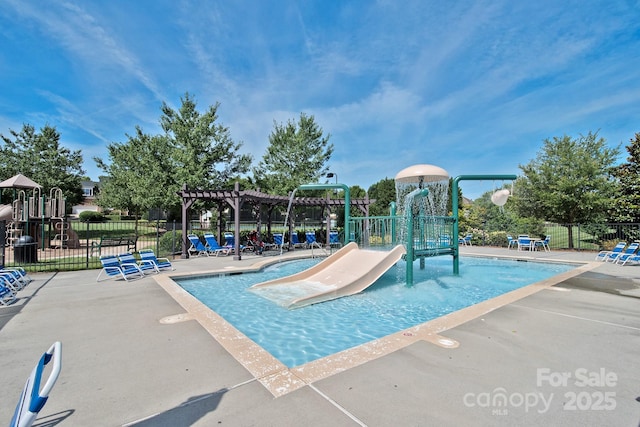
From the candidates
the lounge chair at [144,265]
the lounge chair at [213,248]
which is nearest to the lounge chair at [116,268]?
the lounge chair at [144,265]

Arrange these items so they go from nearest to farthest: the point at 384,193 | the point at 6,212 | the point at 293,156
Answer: the point at 6,212
the point at 293,156
the point at 384,193

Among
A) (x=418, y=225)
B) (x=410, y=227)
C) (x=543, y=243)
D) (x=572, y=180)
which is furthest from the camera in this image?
(x=572, y=180)

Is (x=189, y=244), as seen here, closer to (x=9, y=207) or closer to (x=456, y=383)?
(x=9, y=207)

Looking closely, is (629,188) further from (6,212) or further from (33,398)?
(6,212)

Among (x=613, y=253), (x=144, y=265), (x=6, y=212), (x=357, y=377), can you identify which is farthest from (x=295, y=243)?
(x=357, y=377)

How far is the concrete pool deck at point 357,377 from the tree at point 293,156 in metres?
19.0

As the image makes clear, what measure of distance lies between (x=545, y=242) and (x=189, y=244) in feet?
62.6

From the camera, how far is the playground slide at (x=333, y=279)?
706 centimetres

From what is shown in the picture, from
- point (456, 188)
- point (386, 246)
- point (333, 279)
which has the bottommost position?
point (333, 279)

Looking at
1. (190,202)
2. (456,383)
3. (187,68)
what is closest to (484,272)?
(456,383)

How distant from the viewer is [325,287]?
26.0 feet

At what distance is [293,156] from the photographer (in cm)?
2392

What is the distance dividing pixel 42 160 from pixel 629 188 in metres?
38.6

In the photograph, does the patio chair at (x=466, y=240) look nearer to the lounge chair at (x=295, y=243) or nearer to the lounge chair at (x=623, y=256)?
the lounge chair at (x=623, y=256)
